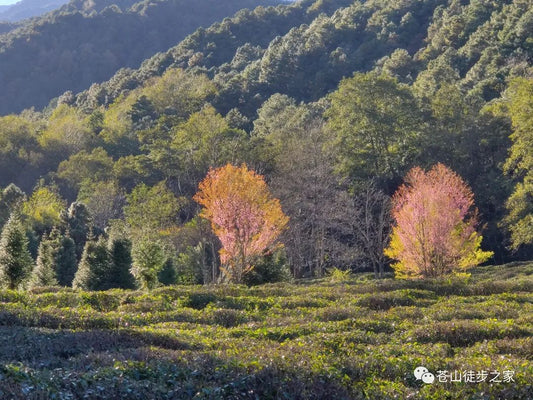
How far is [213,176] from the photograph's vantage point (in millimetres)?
31703

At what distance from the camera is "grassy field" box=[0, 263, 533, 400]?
6.83m

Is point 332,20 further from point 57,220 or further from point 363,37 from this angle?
point 57,220

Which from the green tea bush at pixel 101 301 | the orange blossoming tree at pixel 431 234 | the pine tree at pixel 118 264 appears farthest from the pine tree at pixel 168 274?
the green tea bush at pixel 101 301

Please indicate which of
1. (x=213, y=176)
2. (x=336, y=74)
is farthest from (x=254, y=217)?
(x=336, y=74)

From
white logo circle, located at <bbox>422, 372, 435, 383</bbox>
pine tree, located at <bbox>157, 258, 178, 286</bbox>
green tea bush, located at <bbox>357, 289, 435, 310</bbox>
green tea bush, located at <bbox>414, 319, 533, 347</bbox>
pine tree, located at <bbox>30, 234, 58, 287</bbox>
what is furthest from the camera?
pine tree, located at <bbox>157, 258, 178, 286</bbox>

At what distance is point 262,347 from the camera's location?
9797 millimetres

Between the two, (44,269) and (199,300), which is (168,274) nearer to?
(44,269)

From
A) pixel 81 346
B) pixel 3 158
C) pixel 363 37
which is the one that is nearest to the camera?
pixel 81 346

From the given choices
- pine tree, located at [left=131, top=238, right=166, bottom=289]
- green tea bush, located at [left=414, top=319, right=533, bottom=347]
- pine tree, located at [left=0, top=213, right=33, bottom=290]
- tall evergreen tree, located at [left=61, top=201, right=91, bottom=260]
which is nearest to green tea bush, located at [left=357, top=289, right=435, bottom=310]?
green tea bush, located at [left=414, top=319, right=533, bottom=347]

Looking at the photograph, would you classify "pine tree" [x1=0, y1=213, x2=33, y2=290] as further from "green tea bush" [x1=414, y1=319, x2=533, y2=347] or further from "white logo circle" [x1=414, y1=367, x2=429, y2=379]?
"white logo circle" [x1=414, y1=367, x2=429, y2=379]

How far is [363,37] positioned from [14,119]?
2345 inches

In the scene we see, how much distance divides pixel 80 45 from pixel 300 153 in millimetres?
101514

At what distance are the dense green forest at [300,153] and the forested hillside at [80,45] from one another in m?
38.5

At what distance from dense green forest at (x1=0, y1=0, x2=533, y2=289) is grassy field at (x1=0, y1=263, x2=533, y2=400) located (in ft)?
43.4
